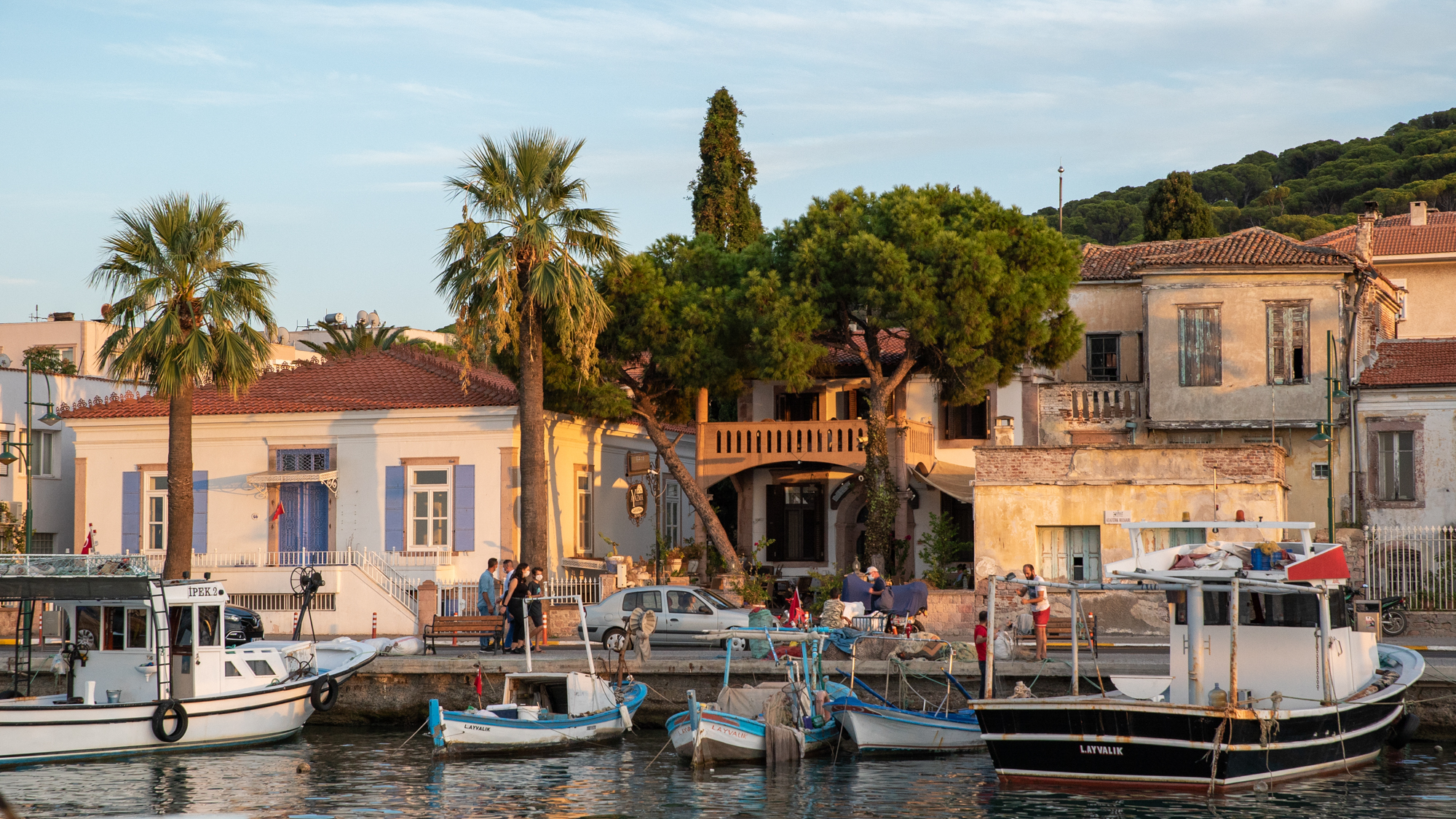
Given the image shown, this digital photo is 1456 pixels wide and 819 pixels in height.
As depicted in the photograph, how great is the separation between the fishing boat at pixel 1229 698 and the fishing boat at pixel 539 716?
6039mm

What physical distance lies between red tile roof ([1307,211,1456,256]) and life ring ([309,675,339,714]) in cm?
3201

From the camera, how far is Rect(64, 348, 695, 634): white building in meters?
33.3

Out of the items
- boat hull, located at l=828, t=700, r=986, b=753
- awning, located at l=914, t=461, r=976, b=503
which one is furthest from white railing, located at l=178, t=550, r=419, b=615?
boat hull, located at l=828, t=700, r=986, b=753

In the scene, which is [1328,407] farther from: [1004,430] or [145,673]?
[145,673]

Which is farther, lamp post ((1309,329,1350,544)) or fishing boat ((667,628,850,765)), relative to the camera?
lamp post ((1309,329,1350,544))

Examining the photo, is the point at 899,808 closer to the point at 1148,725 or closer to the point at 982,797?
the point at 982,797

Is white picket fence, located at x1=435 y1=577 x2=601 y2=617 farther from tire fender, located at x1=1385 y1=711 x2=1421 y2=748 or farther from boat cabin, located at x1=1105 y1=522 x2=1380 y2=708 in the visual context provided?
tire fender, located at x1=1385 y1=711 x2=1421 y2=748

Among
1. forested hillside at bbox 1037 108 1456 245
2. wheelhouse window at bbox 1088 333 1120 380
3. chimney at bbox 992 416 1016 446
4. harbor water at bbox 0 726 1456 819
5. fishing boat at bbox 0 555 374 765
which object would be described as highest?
forested hillside at bbox 1037 108 1456 245

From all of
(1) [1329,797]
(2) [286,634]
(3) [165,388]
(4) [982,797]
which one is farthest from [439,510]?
(1) [1329,797]

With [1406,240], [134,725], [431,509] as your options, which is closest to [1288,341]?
[1406,240]

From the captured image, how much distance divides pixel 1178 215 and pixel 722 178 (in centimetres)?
2002

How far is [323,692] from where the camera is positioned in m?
23.6

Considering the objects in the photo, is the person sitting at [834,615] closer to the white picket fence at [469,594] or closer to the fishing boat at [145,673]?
the fishing boat at [145,673]

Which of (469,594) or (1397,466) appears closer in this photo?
(469,594)
